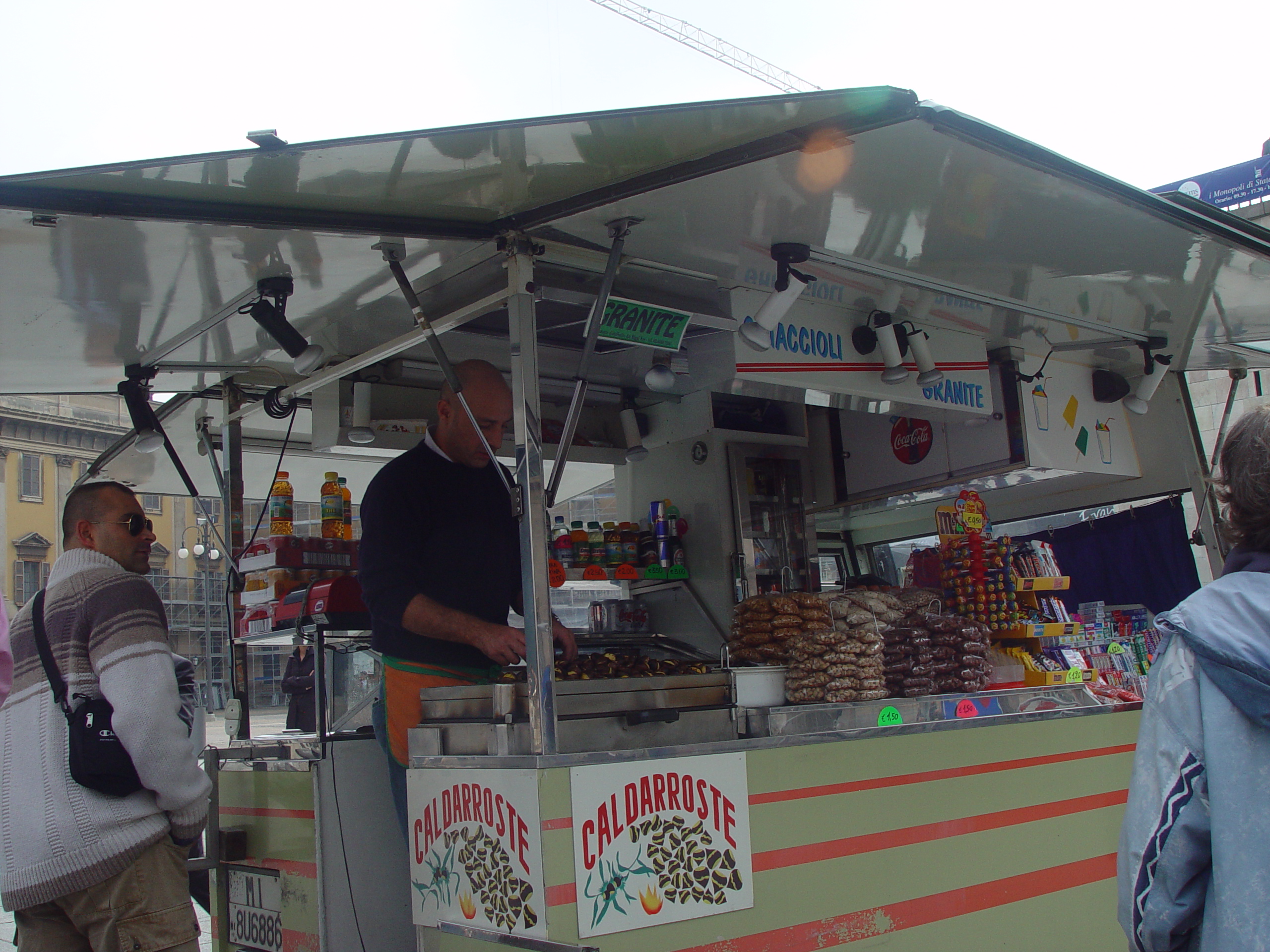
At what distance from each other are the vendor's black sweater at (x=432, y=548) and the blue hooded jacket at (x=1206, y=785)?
89.9 inches

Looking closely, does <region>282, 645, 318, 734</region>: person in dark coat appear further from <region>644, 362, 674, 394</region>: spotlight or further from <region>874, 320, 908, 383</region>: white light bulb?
<region>874, 320, 908, 383</region>: white light bulb

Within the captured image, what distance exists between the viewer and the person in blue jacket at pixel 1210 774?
1457mm

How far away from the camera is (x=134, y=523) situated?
131 inches

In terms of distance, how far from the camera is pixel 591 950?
9.02 ft

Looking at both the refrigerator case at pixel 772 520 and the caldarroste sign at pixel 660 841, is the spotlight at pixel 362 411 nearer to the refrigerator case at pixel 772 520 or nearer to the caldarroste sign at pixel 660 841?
the refrigerator case at pixel 772 520

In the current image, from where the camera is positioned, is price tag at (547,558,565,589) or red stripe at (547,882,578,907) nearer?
red stripe at (547,882,578,907)

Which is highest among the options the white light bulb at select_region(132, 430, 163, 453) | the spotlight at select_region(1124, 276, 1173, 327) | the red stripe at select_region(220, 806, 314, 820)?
the spotlight at select_region(1124, 276, 1173, 327)

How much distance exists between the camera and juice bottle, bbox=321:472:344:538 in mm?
5074

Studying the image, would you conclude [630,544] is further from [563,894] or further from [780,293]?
[563,894]

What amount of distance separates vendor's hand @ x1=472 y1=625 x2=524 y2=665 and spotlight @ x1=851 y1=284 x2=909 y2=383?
7.52ft

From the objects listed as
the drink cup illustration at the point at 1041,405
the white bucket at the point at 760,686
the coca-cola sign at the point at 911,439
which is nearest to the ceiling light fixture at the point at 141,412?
the white bucket at the point at 760,686

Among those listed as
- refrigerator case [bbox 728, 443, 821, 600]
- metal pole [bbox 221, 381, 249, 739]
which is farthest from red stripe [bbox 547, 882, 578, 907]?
refrigerator case [bbox 728, 443, 821, 600]

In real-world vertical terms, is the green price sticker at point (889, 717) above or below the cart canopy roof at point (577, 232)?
below

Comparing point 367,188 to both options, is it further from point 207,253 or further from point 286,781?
point 286,781
